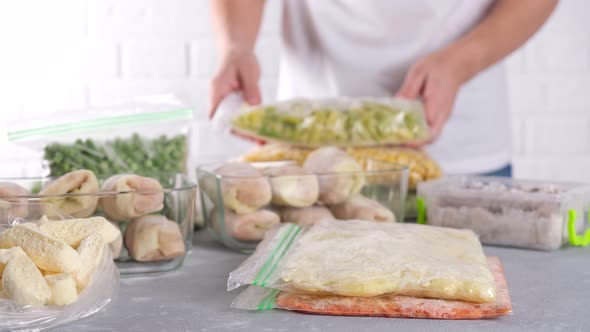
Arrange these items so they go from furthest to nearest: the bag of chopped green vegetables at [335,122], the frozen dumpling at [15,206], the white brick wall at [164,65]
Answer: the white brick wall at [164,65] → the bag of chopped green vegetables at [335,122] → the frozen dumpling at [15,206]

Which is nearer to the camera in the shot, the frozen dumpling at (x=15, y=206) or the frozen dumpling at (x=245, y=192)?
the frozen dumpling at (x=15, y=206)

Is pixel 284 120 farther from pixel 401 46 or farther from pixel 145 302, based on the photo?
pixel 145 302

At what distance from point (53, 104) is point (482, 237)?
151 centimetres

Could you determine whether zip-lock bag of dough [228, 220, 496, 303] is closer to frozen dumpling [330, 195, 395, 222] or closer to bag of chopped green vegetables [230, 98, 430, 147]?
frozen dumpling [330, 195, 395, 222]

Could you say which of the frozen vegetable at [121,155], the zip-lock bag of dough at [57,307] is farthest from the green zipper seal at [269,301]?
the frozen vegetable at [121,155]

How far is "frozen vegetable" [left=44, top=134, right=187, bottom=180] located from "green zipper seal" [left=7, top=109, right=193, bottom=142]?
17mm

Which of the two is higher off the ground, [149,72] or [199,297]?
[149,72]

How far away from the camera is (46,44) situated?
194 cm

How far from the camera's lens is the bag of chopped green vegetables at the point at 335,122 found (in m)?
1.02

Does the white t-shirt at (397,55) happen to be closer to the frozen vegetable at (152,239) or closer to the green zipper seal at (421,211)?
the green zipper seal at (421,211)

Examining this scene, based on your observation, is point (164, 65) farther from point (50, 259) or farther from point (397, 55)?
point (50, 259)

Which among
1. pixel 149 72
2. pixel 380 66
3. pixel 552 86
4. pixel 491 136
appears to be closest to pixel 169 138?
pixel 380 66

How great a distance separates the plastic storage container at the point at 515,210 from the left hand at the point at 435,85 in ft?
0.94

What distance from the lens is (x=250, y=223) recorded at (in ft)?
2.39
